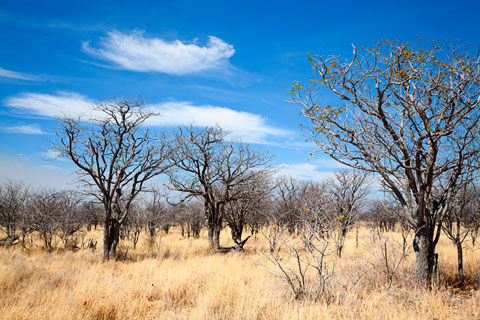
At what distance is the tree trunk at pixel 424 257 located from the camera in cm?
696

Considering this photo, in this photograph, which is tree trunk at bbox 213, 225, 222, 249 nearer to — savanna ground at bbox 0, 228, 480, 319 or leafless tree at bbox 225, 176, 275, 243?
leafless tree at bbox 225, 176, 275, 243

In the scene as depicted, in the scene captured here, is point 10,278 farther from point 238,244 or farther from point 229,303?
point 238,244

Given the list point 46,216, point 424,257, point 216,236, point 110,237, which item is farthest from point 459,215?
point 46,216

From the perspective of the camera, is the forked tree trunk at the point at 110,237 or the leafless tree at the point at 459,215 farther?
the forked tree trunk at the point at 110,237

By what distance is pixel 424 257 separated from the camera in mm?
7020

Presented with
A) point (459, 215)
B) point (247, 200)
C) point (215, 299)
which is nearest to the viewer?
point (215, 299)

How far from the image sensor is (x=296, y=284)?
687 cm

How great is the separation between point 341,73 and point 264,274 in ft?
21.8

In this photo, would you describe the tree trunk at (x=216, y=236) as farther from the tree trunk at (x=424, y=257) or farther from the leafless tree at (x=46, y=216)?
the tree trunk at (x=424, y=257)

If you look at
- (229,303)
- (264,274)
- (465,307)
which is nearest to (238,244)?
(264,274)

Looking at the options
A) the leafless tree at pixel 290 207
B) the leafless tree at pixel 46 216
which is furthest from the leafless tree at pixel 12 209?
the leafless tree at pixel 290 207

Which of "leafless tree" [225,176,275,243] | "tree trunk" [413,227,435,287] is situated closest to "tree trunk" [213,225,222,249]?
"leafless tree" [225,176,275,243]

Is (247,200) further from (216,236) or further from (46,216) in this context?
(46,216)

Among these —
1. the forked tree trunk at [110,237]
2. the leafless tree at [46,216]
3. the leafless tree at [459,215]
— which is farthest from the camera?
the leafless tree at [46,216]
